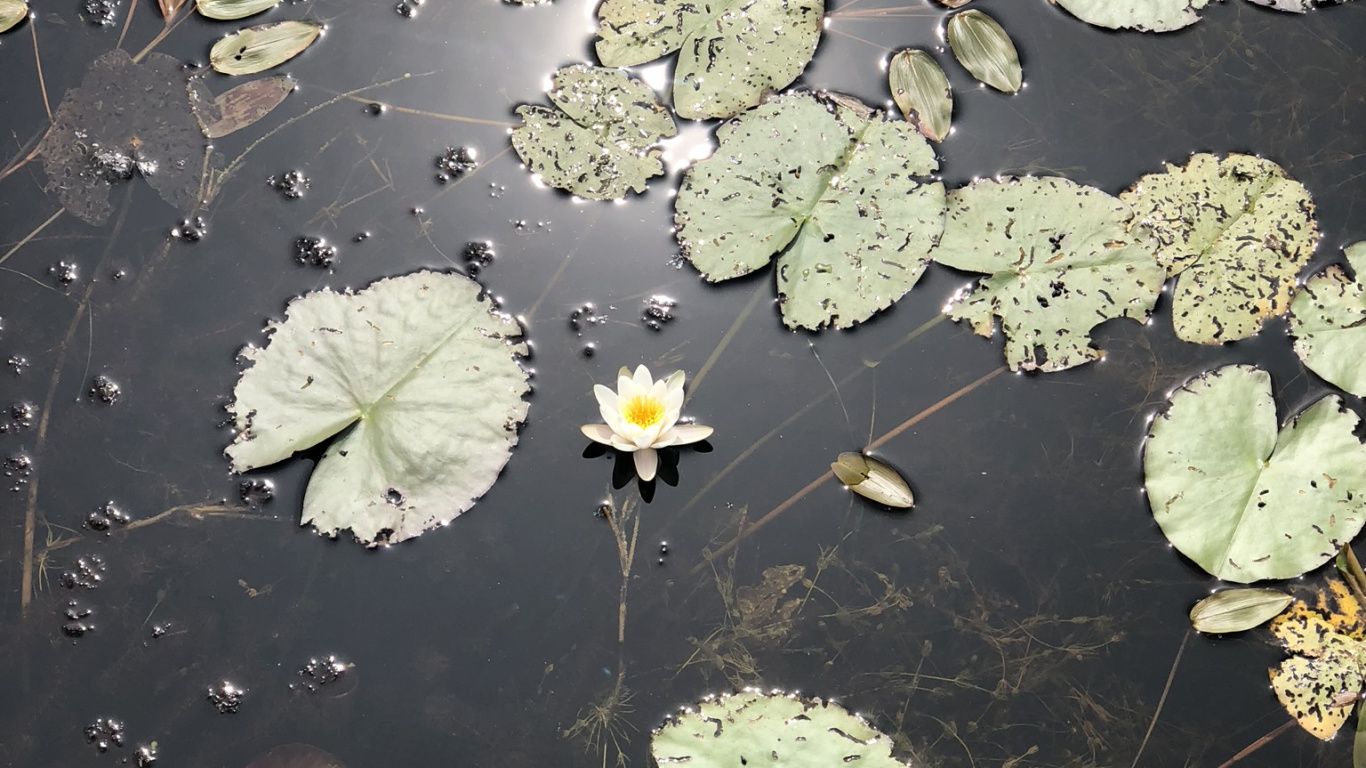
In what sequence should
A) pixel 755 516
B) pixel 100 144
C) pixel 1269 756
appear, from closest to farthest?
pixel 1269 756 < pixel 755 516 < pixel 100 144

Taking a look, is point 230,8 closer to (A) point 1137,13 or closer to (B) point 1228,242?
(A) point 1137,13

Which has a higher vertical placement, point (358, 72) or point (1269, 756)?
point (358, 72)

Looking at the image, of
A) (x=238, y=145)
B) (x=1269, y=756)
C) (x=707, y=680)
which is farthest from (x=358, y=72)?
(x=1269, y=756)

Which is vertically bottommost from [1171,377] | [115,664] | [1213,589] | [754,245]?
[115,664]

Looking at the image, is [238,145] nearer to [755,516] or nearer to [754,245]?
[754,245]

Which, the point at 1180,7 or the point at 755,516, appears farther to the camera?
the point at 1180,7

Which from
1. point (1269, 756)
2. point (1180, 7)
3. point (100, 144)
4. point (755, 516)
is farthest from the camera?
point (1180, 7)

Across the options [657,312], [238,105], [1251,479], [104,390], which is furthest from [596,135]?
[1251,479]

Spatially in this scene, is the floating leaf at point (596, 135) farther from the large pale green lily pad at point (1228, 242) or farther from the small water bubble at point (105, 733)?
the small water bubble at point (105, 733)

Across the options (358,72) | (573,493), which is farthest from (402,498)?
(358,72)
